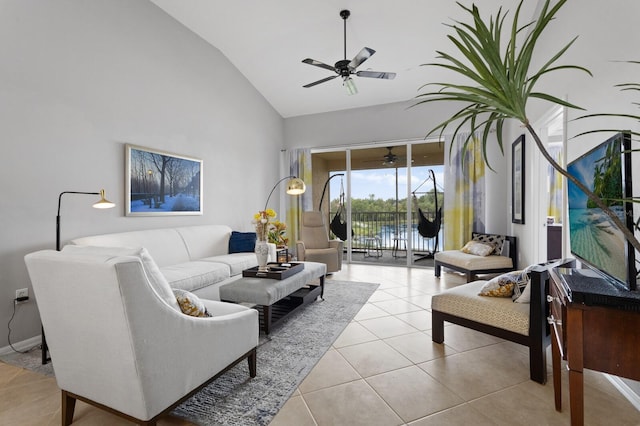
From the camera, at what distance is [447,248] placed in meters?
4.96

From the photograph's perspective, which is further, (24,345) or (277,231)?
(277,231)

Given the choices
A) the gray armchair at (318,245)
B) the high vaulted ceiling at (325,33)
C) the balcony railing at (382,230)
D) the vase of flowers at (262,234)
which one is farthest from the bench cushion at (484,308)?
the balcony railing at (382,230)

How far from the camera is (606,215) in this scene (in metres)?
1.38

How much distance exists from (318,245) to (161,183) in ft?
8.06

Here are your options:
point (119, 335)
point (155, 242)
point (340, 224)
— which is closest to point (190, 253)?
point (155, 242)

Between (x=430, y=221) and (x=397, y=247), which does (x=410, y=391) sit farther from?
(x=397, y=247)

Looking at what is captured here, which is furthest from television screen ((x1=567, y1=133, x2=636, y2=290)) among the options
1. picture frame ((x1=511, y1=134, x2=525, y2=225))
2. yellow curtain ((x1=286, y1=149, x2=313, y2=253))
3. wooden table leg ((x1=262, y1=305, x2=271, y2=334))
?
yellow curtain ((x1=286, y1=149, x2=313, y2=253))

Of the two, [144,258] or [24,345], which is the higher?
[144,258]

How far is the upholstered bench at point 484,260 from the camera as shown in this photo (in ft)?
12.7

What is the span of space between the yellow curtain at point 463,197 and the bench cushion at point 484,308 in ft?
8.75

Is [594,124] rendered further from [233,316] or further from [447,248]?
[447,248]

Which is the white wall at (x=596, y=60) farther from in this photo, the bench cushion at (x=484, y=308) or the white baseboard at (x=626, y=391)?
the white baseboard at (x=626, y=391)

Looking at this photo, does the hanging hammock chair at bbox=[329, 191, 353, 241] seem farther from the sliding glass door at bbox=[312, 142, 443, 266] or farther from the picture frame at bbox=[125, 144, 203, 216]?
the picture frame at bbox=[125, 144, 203, 216]

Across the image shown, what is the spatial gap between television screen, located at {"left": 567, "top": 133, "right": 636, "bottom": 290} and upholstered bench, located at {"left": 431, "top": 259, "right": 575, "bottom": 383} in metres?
0.28
